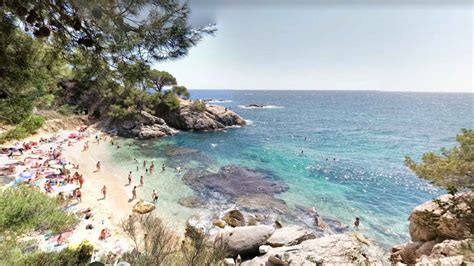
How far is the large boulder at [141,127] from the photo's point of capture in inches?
1403

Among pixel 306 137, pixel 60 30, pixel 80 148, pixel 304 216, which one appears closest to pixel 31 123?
pixel 60 30

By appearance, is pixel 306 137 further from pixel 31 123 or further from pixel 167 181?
pixel 31 123

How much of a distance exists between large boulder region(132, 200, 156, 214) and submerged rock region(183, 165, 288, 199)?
433 centimetres

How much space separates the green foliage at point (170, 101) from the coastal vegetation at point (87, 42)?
119ft

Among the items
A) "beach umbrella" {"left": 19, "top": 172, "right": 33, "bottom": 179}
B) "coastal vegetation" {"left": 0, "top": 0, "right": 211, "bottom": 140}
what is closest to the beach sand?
"beach umbrella" {"left": 19, "top": 172, "right": 33, "bottom": 179}

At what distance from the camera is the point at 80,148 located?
27.5 m

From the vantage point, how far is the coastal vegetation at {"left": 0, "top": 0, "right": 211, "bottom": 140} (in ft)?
13.0

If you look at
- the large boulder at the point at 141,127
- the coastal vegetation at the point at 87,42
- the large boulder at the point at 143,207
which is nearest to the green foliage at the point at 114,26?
the coastal vegetation at the point at 87,42

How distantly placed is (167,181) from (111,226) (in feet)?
24.4

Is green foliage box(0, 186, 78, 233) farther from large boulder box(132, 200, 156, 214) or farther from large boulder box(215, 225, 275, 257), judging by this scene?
large boulder box(132, 200, 156, 214)

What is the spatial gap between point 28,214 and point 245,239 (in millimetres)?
8346

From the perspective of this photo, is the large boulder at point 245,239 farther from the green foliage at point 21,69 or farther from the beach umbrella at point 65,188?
the beach umbrella at point 65,188

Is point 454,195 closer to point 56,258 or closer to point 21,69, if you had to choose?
point 21,69

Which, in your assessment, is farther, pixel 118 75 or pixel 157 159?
pixel 157 159
